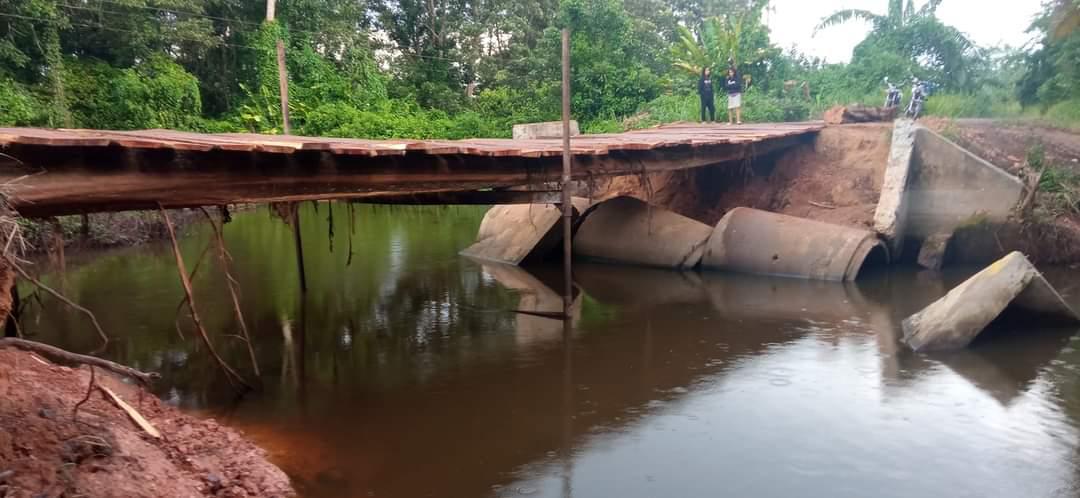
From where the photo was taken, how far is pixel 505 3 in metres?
29.5

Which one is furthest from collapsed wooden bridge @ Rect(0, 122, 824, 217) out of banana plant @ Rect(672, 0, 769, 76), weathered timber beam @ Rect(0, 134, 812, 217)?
banana plant @ Rect(672, 0, 769, 76)

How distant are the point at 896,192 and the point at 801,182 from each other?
10.8 ft

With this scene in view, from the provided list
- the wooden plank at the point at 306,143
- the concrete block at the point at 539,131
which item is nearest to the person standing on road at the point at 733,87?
the wooden plank at the point at 306,143

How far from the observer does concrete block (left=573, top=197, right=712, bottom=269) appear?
13.9 m

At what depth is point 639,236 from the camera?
Answer: 14.4m

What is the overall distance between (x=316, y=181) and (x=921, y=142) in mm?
10985

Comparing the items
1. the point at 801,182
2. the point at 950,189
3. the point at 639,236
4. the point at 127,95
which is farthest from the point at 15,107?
the point at 950,189

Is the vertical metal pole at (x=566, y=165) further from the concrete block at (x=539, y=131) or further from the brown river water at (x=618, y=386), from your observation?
the concrete block at (x=539, y=131)

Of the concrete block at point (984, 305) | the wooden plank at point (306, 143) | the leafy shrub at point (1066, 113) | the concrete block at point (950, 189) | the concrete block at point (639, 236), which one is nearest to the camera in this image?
the wooden plank at point (306, 143)

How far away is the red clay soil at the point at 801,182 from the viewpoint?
15.3m

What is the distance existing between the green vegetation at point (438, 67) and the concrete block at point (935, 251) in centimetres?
657

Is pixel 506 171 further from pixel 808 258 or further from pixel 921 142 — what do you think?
pixel 921 142

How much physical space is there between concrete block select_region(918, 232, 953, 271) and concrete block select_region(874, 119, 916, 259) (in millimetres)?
413

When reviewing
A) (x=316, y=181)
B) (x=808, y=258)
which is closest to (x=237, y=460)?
(x=316, y=181)
